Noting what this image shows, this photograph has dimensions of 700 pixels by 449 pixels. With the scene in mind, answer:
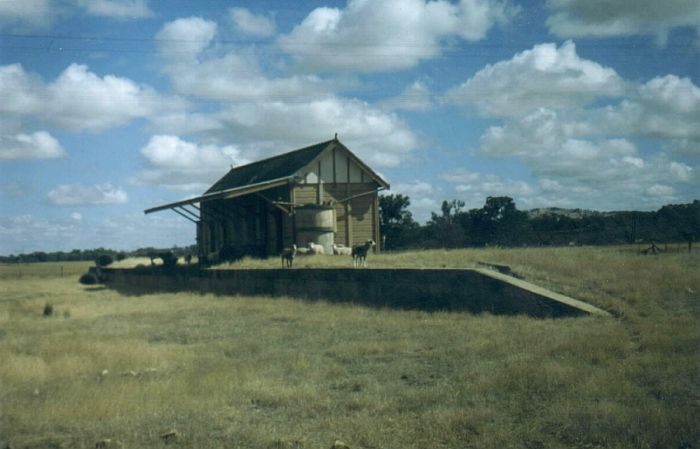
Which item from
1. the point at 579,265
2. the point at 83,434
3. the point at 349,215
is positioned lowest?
the point at 83,434

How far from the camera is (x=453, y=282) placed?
17203 mm

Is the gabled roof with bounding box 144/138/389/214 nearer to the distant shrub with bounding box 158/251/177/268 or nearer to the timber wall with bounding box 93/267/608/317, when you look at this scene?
the distant shrub with bounding box 158/251/177/268

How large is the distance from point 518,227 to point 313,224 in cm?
1932

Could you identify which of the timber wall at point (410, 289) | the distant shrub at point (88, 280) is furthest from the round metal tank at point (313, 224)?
the distant shrub at point (88, 280)

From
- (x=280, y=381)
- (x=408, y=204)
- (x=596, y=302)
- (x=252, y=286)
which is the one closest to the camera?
(x=280, y=381)

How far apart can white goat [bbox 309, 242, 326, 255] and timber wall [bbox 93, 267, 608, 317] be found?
4072 millimetres

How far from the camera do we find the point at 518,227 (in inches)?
1745

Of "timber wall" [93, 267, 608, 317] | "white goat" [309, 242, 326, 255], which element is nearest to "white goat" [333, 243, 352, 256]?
"white goat" [309, 242, 326, 255]

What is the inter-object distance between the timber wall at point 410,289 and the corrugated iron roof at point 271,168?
7.82 m

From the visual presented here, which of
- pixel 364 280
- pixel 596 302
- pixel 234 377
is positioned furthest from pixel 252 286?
pixel 234 377

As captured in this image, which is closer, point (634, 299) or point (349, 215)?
point (634, 299)

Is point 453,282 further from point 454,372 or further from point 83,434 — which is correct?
point 83,434

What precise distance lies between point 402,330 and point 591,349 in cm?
470

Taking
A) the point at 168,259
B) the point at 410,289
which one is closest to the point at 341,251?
the point at 168,259
